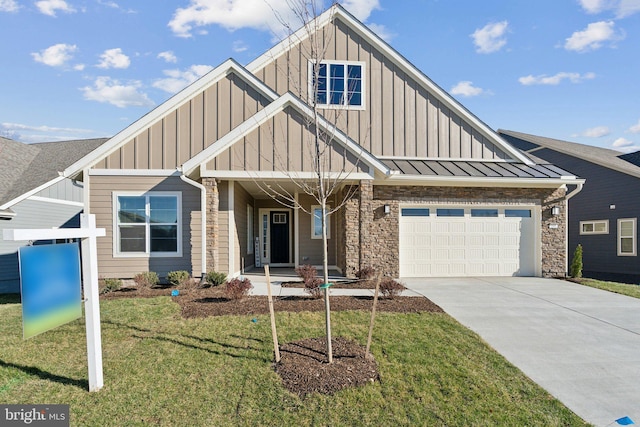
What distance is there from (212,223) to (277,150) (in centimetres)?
257

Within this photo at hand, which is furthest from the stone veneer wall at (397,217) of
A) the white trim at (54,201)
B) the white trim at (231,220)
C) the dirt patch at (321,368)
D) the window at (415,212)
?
the white trim at (54,201)

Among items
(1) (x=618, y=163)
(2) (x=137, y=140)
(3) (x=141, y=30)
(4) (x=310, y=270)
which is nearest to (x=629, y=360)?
(4) (x=310, y=270)

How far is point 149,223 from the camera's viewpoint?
10039 mm

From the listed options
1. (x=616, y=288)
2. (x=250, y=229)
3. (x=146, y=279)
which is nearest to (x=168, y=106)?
(x=146, y=279)

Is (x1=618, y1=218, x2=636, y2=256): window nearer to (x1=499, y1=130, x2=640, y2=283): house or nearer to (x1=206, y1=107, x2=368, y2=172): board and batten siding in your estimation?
(x1=499, y1=130, x2=640, y2=283): house

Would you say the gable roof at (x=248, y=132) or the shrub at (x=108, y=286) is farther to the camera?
the gable roof at (x=248, y=132)

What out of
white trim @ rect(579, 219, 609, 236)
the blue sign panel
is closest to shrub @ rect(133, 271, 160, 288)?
the blue sign panel

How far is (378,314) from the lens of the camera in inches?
256

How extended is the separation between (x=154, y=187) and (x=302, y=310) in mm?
5883

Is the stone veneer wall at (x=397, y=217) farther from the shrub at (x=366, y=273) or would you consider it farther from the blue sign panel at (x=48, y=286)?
the blue sign panel at (x=48, y=286)

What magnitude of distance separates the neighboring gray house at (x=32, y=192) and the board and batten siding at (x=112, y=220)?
15.4ft

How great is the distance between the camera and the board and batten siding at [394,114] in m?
12.4

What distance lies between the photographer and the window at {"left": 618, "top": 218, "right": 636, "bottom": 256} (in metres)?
15.0

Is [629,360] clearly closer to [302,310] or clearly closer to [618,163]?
[302,310]
